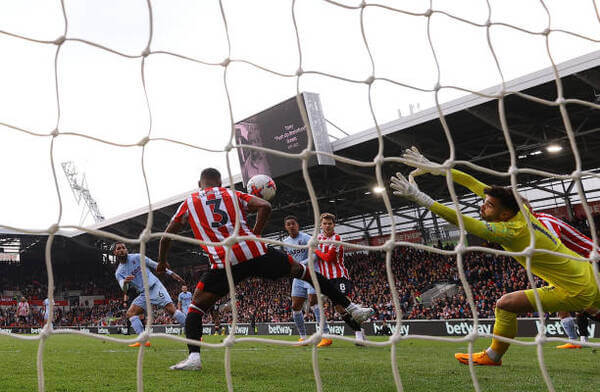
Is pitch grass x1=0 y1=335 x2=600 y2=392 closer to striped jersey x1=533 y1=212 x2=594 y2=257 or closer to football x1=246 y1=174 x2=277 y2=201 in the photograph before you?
striped jersey x1=533 y1=212 x2=594 y2=257

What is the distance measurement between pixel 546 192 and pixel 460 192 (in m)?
4.18

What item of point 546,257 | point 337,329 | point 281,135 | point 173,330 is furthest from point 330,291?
point 173,330

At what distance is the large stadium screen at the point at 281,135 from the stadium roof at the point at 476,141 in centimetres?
133

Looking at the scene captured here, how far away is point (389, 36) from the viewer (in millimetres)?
3686

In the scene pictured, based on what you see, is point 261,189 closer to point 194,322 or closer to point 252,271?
point 252,271

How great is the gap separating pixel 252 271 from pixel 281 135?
13.6m

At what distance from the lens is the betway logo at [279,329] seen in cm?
1883

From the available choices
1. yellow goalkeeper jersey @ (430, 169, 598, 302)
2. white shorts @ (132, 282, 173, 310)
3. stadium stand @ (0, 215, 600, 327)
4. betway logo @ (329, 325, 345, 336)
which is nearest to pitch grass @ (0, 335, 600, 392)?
yellow goalkeeper jersey @ (430, 169, 598, 302)

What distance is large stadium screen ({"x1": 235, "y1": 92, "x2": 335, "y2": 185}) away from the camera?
1664 cm

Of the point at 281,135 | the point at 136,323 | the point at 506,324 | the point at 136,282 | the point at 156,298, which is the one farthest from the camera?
the point at 281,135

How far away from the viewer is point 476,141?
1750cm

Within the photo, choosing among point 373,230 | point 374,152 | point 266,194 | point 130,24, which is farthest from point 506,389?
point 373,230

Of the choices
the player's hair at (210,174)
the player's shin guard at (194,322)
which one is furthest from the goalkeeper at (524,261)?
the player's shin guard at (194,322)

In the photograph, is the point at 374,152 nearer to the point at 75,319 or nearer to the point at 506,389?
the point at 506,389
